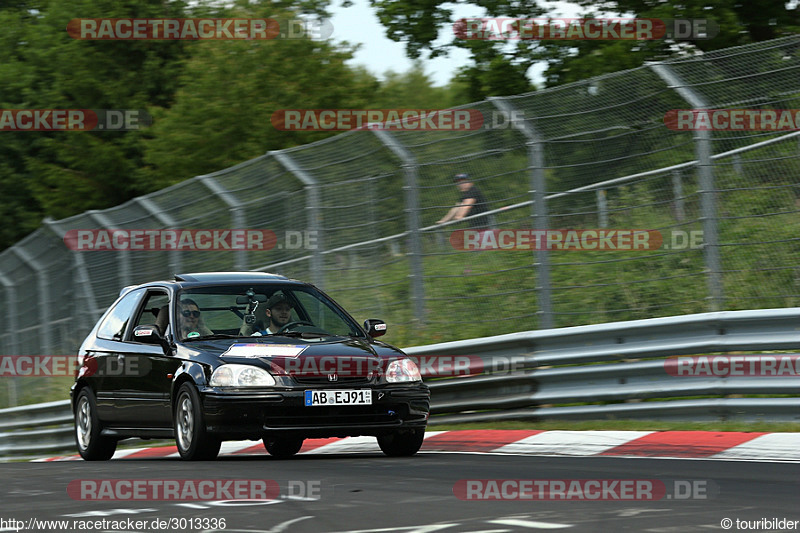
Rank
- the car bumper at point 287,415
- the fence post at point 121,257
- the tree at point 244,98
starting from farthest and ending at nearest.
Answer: the tree at point 244,98 < the fence post at point 121,257 < the car bumper at point 287,415

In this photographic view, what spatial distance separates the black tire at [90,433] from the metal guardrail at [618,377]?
2950mm

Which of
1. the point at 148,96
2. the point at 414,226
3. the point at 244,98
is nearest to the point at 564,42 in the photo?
the point at 244,98

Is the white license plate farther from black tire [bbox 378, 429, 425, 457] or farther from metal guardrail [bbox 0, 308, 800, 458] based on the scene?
metal guardrail [bbox 0, 308, 800, 458]

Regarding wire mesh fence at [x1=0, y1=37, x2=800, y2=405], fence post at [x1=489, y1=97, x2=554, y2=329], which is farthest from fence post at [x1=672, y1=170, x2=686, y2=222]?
fence post at [x1=489, y1=97, x2=554, y2=329]

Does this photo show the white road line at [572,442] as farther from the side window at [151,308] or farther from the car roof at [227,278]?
the side window at [151,308]

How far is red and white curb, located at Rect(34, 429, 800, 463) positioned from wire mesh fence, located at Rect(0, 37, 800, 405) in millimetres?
1282

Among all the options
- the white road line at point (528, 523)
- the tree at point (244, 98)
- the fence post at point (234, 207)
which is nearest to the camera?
the white road line at point (528, 523)

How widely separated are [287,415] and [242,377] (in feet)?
1.41

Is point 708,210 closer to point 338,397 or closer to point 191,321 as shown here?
point 338,397

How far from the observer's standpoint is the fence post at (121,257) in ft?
59.0

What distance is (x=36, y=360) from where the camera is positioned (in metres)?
20.2

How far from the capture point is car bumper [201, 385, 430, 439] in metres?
9.30

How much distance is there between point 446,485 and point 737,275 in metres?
3.88

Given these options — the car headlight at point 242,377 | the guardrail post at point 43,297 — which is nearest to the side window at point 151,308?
the car headlight at point 242,377
